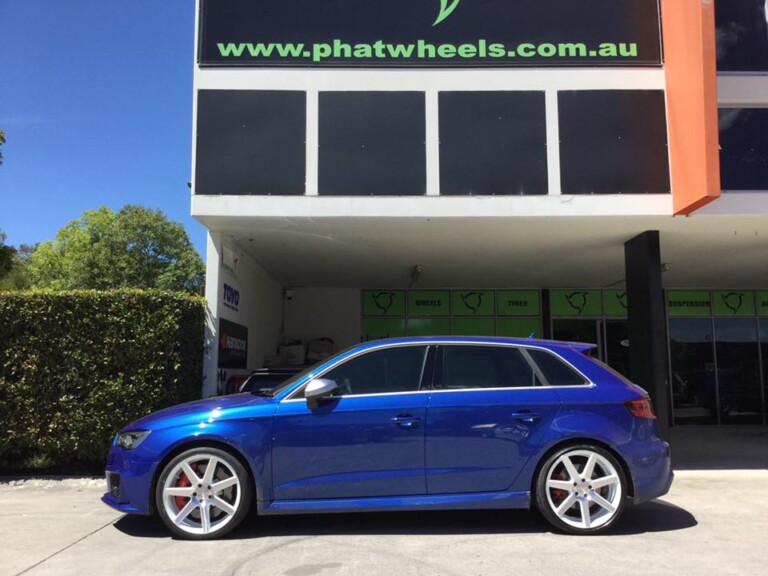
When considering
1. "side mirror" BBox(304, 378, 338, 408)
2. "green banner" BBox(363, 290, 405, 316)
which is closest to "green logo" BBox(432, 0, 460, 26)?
"side mirror" BBox(304, 378, 338, 408)

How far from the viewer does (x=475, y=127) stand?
26.9 feet

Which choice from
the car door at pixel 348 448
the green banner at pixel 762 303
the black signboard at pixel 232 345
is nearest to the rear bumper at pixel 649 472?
the car door at pixel 348 448

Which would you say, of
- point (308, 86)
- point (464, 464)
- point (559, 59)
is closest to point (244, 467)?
point (464, 464)

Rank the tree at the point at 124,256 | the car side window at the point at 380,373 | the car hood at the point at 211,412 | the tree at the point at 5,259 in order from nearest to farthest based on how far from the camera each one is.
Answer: the car hood at the point at 211,412, the car side window at the point at 380,373, the tree at the point at 5,259, the tree at the point at 124,256

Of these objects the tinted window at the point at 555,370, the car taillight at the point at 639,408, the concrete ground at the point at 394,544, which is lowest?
the concrete ground at the point at 394,544

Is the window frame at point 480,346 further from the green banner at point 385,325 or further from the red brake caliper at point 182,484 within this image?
the green banner at point 385,325

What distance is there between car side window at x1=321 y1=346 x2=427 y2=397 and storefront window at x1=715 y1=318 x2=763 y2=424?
39.4 feet

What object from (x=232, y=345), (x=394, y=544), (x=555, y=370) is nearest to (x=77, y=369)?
(x=232, y=345)

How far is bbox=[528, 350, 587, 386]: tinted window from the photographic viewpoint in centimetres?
545

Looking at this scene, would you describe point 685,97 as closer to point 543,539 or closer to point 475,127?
point 475,127

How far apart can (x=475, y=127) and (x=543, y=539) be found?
5.16 m

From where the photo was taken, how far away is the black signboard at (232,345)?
28.4 ft

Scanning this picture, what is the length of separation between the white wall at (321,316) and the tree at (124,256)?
16.9 m

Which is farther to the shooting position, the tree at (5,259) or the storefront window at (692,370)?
the storefront window at (692,370)
